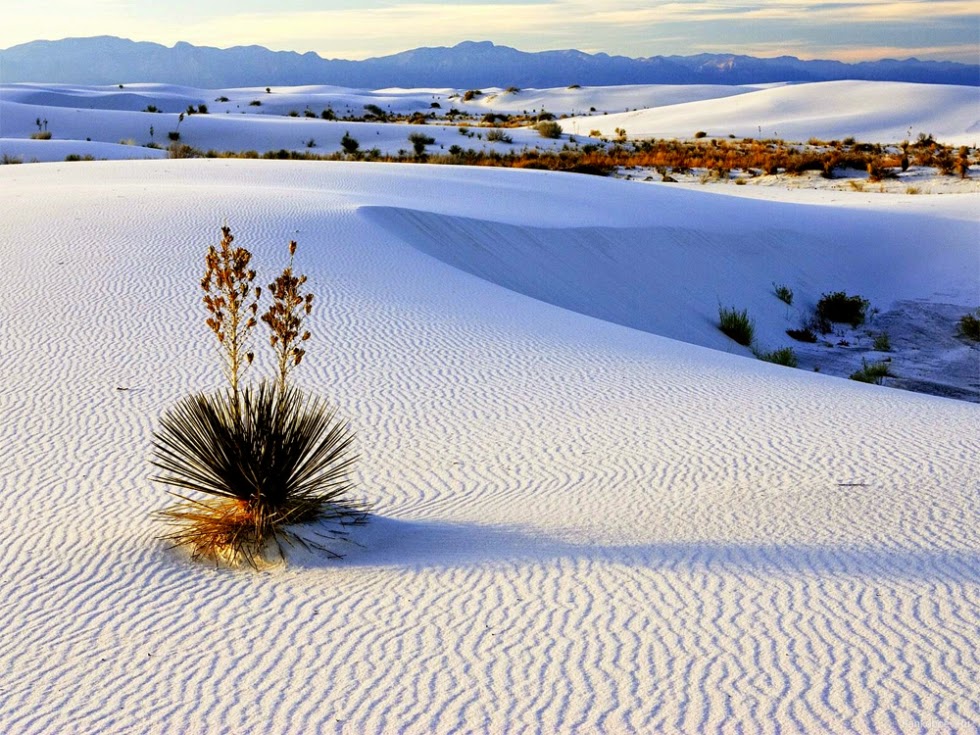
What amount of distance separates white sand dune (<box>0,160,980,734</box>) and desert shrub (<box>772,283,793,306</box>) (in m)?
6.00

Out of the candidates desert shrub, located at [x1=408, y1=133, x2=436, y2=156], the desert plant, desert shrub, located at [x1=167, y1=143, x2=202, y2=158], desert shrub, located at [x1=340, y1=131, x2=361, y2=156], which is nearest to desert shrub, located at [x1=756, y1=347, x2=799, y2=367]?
the desert plant

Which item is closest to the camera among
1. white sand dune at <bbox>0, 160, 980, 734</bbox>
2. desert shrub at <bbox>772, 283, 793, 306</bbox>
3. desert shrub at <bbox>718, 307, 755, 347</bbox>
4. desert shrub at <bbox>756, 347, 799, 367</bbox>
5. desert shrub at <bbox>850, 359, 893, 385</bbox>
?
white sand dune at <bbox>0, 160, 980, 734</bbox>

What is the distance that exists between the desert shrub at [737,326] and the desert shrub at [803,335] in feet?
2.23

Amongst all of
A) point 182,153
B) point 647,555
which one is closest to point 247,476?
point 647,555

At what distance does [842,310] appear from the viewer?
16125 millimetres

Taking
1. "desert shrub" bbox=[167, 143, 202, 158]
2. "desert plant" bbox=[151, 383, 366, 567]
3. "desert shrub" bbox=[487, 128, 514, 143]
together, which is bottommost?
"desert plant" bbox=[151, 383, 366, 567]

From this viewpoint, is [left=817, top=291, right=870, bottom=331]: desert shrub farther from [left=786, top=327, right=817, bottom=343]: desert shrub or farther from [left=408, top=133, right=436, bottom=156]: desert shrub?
[left=408, top=133, right=436, bottom=156]: desert shrub

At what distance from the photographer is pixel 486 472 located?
650 centimetres

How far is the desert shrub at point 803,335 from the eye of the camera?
14953 millimetres

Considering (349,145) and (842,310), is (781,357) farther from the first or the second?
(349,145)

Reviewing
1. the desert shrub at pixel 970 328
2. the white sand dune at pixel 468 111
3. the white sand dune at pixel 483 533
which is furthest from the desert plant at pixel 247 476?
the white sand dune at pixel 468 111

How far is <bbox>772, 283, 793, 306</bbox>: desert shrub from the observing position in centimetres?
1631

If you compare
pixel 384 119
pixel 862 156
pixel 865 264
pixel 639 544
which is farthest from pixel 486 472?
pixel 384 119

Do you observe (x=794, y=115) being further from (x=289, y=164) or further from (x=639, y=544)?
(x=639, y=544)
